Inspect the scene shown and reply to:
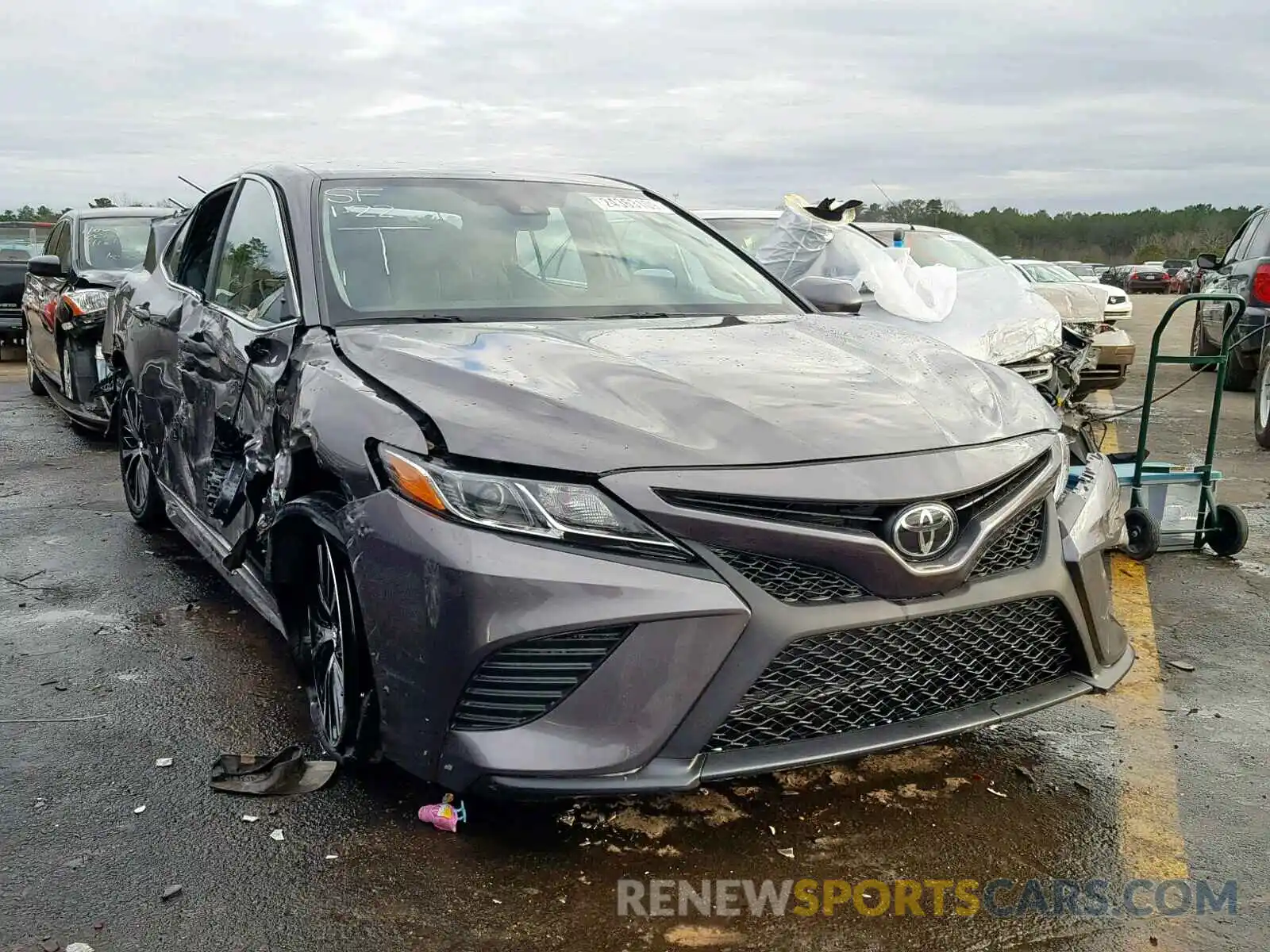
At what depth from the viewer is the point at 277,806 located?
302 centimetres

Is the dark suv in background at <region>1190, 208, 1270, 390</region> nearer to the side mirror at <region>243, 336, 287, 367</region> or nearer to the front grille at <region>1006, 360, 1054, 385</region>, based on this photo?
the front grille at <region>1006, 360, 1054, 385</region>

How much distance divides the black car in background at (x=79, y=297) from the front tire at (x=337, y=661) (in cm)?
474

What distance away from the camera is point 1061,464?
9.72 feet

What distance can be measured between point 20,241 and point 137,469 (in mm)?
11416

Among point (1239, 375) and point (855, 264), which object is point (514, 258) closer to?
point (855, 264)

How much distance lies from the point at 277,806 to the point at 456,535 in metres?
1.05

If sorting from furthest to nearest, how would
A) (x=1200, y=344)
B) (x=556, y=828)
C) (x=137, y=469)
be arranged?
(x=1200, y=344) < (x=137, y=469) < (x=556, y=828)

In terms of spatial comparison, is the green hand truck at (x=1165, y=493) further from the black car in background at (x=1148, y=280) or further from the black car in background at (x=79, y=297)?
the black car in background at (x=1148, y=280)

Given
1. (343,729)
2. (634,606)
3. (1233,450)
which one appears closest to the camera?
(634,606)

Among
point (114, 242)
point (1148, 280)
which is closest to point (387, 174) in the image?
point (114, 242)

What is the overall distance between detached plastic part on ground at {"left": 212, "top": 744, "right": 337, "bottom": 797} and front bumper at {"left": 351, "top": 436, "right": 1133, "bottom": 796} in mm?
648

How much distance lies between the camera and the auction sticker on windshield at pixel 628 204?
14.1 ft

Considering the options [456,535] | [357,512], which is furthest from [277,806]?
[456,535]

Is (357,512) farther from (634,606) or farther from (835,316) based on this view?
(835,316)
